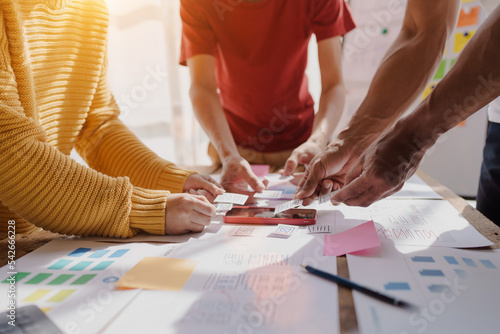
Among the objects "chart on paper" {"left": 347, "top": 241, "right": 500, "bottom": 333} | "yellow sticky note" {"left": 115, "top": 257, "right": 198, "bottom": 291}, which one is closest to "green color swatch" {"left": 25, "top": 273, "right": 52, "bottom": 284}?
"yellow sticky note" {"left": 115, "top": 257, "right": 198, "bottom": 291}

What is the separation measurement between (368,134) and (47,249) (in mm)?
681

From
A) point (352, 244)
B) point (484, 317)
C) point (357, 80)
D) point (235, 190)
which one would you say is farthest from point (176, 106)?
point (484, 317)

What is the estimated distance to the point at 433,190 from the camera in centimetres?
93

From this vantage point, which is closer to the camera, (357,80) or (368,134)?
(368,134)

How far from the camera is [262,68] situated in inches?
49.3

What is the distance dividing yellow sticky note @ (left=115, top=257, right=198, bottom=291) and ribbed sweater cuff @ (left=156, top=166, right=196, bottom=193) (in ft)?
0.92

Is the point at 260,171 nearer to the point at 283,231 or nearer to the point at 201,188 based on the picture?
the point at 201,188

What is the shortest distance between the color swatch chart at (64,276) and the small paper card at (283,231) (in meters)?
0.25

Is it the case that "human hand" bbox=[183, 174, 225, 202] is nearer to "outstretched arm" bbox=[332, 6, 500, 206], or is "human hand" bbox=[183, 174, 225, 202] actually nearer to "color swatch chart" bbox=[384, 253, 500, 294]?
"outstretched arm" bbox=[332, 6, 500, 206]

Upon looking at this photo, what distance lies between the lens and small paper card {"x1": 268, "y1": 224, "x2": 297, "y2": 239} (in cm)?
65

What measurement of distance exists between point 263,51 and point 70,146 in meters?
0.68

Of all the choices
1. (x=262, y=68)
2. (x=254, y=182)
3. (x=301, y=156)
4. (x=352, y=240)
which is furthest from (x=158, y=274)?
(x=262, y=68)

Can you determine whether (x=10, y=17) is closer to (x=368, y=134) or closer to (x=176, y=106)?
(x=368, y=134)

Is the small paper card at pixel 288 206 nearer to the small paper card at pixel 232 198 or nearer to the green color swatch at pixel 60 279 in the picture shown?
the small paper card at pixel 232 198
